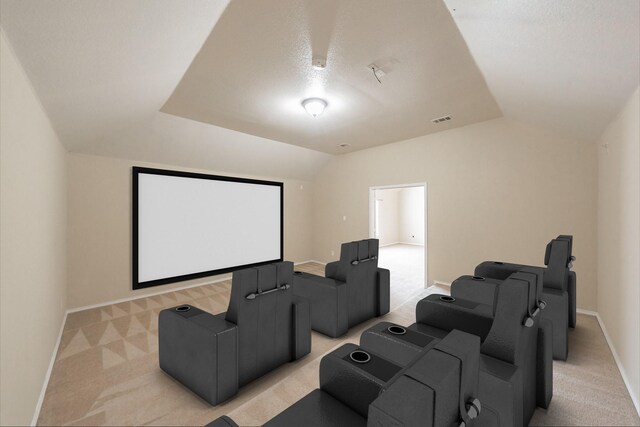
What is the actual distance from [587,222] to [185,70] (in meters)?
5.29

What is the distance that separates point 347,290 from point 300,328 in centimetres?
80

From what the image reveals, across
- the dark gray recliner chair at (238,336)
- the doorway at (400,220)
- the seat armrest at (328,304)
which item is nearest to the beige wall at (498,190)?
the seat armrest at (328,304)

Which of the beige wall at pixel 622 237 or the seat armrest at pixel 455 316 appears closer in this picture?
the seat armrest at pixel 455 316

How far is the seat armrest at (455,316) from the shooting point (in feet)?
6.55

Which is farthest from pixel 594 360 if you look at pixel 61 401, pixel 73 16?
pixel 73 16

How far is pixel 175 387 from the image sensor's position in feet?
Result: 7.50

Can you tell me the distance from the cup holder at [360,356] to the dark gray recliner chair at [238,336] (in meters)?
1.14

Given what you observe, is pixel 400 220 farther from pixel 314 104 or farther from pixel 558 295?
pixel 558 295

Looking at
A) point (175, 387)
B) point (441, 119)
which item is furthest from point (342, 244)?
point (441, 119)

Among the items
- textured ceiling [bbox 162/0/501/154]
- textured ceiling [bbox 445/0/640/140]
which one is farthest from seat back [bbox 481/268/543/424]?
textured ceiling [bbox 162/0/501/154]

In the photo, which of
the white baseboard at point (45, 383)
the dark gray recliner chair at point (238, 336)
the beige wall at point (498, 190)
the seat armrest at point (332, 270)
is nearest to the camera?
the white baseboard at point (45, 383)

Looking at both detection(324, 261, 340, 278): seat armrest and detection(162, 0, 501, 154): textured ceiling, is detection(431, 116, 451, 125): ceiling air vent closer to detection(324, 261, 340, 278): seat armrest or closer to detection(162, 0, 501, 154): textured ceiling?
detection(162, 0, 501, 154): textured ceiling

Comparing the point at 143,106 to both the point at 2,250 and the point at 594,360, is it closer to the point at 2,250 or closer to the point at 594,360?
the point at 2,250

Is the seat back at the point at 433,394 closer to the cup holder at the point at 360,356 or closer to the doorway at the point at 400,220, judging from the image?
the cup holder at the point at 360,356
